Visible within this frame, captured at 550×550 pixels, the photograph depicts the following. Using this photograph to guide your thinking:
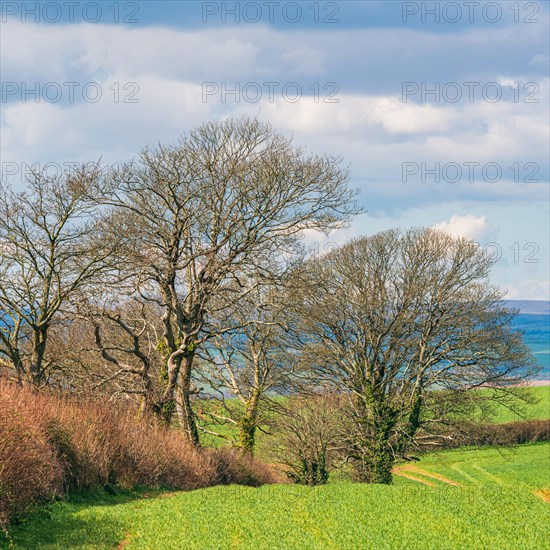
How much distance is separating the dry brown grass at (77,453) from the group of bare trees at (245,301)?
4727 millimetres

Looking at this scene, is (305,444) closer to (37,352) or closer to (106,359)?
(106,359)

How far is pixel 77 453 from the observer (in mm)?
19562

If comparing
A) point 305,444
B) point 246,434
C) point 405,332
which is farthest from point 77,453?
point 405,332

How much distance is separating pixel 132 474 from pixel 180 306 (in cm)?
1043

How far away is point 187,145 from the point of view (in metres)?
32.4

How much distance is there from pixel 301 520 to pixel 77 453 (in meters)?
6.96

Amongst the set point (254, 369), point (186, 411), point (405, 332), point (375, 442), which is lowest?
point (375, 442)

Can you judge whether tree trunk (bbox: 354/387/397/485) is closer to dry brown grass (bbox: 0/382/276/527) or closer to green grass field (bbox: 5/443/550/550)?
dry brown grass (bbox: 0/382/276/527)

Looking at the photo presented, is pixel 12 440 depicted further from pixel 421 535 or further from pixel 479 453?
pixel 479 453

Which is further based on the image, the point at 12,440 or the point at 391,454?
the point at 391,454

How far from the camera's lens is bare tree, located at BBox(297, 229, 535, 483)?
4138 cm

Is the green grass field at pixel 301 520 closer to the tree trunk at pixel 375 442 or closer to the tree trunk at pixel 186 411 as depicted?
the tree trunk at pixel 186 411

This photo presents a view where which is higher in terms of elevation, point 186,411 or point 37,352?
point 37,352

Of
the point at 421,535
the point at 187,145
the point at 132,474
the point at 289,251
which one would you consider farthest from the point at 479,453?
the point at 421,535
